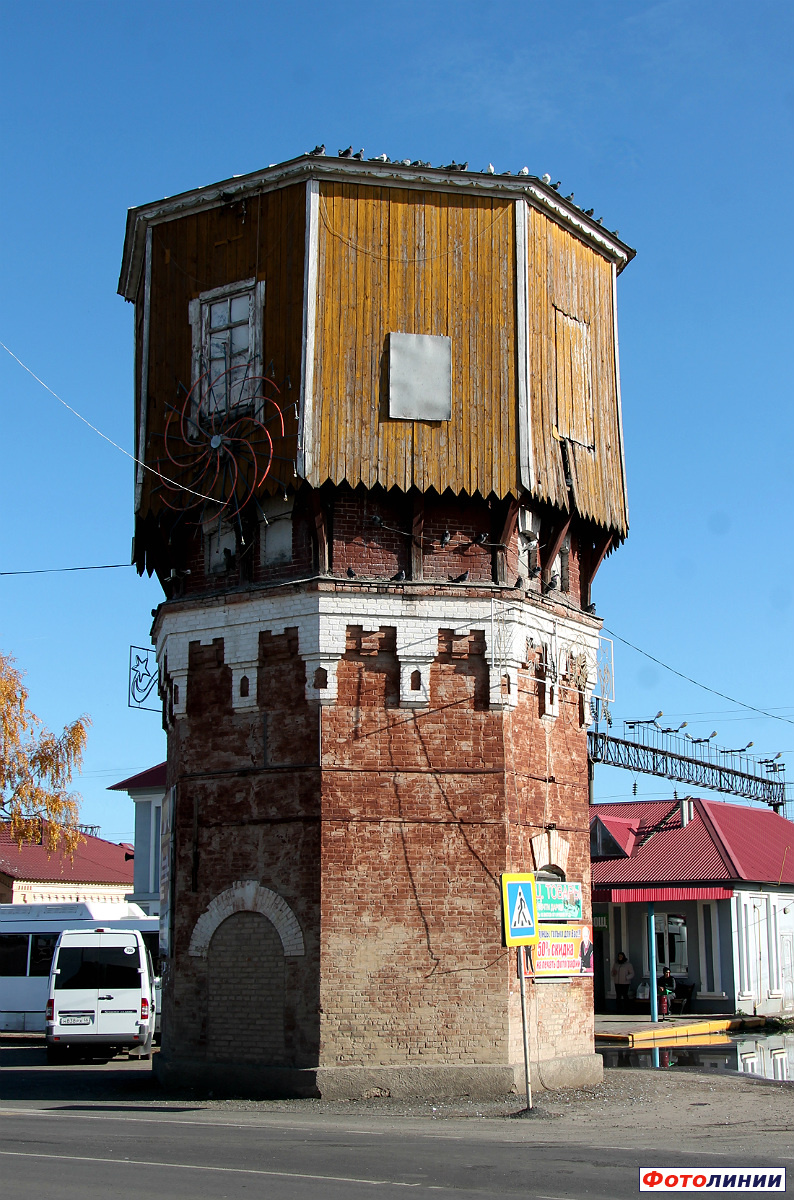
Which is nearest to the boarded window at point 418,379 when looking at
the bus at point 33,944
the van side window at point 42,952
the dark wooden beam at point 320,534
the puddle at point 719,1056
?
the dark wooden beam at point 320,534

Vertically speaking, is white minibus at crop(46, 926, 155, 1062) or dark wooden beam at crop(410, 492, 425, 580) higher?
dark wooden beam at crop(410, 492, 425, 580)

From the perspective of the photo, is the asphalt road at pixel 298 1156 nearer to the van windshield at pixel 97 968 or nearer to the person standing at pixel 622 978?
the van windshield at pixel 97 968

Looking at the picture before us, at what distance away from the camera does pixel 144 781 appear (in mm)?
46406

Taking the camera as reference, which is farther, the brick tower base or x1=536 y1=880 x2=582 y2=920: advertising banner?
x1=536 y1=880 x2=582 y2=920: advertising banner

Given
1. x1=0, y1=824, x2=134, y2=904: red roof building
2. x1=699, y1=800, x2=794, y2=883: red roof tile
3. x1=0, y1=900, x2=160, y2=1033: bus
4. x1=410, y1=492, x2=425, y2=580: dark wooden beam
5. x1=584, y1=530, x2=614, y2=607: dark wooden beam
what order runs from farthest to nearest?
x1=0, y1=824, x2=134, y2=904: red roof building → x1=699, y1=800, x2=794, y2=883: red roof tile → x1=0, y1=900, x2=160, y2=1033: bus → x1=584, y1=530, x2=614, y2=607: dark wooden beam → x1=410, y1=492, x2=425, y2=580: dark wooden beam

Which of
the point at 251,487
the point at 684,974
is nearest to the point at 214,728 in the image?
the point at 251,487

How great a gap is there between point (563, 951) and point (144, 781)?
1212 inches

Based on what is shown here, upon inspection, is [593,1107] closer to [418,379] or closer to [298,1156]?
[298,1156]

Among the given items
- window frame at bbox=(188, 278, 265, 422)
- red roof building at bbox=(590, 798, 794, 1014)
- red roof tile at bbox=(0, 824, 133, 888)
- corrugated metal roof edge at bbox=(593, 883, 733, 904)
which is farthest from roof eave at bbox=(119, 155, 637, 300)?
red roof tile at bbox=(0, 824, 133, 888)

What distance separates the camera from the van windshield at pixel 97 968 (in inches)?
911

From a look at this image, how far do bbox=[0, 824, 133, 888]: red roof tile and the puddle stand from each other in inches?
1018

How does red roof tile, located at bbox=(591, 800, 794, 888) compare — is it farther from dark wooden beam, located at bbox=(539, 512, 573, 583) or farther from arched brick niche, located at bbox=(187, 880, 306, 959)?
arched brick niche, located at bbox=(187, 880, 306, 959)

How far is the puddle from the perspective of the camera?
70.8 ft

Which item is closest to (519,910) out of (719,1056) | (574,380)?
(574,380)
